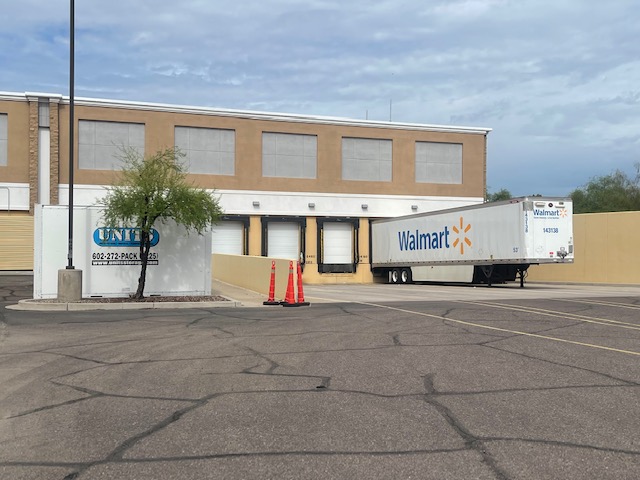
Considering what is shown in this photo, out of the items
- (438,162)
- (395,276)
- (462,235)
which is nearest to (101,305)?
(462,235)

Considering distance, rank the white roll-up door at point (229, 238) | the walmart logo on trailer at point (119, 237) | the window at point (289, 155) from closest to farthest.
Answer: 1. the walmart logo on trailer at point (119, 237)
2. the white roll-up door at point (229, 238)
3. the window at point (289, 155)

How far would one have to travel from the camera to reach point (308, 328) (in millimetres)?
13219

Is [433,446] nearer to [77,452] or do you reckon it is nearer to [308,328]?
[77,452]

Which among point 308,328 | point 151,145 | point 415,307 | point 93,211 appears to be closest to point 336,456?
point 308,328

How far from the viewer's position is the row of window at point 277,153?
3747 centimetres

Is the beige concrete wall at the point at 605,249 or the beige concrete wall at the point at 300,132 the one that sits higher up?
the beige concrete wall at the point at 300,132

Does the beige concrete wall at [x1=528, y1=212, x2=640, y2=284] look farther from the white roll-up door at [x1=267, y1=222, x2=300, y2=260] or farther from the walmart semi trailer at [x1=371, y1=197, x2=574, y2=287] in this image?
the white roll-up door at [x1=267, y1=222, x2=300, y2=260]

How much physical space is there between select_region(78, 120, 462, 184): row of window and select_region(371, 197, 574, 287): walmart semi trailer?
20.2 ft

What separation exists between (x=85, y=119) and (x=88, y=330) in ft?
87.7

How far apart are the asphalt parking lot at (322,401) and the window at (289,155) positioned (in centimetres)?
2777

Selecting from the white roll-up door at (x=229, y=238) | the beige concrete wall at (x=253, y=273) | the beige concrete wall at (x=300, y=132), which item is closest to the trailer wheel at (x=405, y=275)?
the beige concrete wall at (x=300, y=132)

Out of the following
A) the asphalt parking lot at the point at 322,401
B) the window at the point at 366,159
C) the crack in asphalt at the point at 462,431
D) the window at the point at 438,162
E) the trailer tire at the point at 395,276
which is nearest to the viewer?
the crack in asphalt at the point at 462,431

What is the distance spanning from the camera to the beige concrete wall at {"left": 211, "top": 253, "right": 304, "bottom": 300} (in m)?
21.8

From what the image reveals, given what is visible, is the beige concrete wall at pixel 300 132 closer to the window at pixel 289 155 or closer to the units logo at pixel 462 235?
the window at pixel 289 155
